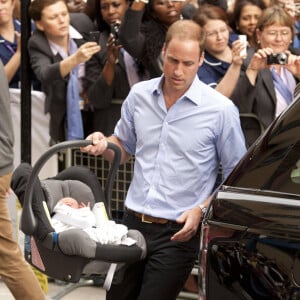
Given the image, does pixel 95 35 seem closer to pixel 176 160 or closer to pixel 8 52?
pixel 8 52

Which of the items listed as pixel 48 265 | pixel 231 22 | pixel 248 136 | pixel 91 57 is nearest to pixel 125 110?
pixel 48 265

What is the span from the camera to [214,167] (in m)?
5.39

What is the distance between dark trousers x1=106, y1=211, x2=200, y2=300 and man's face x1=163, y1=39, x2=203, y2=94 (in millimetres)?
722

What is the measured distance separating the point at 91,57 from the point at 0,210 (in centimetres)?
180

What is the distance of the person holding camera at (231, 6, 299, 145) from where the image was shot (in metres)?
7.16

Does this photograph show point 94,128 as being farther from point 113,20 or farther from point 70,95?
point 113,20

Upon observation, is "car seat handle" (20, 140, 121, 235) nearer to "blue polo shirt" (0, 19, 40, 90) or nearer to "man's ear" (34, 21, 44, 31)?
"man's ear" (34, 21, 44, 31)

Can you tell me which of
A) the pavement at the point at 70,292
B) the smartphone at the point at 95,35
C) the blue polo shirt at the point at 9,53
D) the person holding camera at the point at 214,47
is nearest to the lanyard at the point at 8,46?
the blue polo shirt at the point at 9,53

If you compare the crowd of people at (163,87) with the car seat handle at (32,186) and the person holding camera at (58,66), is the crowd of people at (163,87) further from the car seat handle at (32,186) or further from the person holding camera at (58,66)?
the car seat handle at (32,186)

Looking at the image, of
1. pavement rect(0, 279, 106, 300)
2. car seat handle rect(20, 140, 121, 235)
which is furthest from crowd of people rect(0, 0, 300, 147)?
car seat handle rect(20, 140, 121, 235)

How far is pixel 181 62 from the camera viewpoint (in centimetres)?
531

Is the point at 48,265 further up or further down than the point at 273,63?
further down

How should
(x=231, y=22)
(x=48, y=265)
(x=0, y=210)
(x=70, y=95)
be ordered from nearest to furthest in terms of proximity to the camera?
1. (x=48, y=265)
2. (x=0, y=210)
3. (x=70, y=95)
4. (x=231, y=22)

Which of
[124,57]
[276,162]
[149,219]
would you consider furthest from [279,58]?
[276,162]
